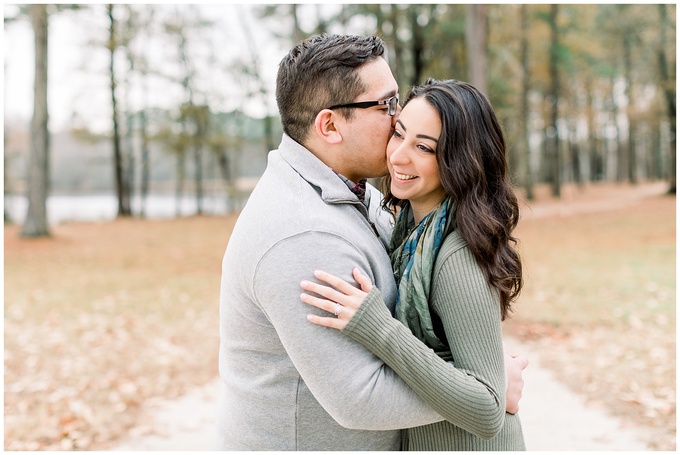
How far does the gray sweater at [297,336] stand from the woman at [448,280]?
0.06m

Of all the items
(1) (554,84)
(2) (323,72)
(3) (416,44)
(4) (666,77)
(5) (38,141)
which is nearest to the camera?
(2) (323,72)

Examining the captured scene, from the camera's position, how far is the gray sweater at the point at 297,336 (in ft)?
5.94

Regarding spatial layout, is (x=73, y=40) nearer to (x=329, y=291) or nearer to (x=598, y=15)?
(x=598, y=15)

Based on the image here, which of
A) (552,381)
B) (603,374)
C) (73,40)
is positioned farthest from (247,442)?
(73,40)

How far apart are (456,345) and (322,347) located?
431 millimetres

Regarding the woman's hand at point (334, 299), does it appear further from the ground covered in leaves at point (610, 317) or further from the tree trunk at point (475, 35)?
the tree trunk at point (475, 35)

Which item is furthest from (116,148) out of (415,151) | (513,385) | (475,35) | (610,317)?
(513,385)

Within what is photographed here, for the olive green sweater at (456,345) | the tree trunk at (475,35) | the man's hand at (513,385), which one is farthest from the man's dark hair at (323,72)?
the tree trunk at (475,35)

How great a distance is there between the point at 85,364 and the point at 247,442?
5.43 metres

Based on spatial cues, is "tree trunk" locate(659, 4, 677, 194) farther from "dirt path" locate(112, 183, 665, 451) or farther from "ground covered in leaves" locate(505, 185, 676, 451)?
"dirt path" locate(112, 183, 665, 451)

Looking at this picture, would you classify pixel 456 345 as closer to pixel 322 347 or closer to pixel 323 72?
pixel 322 347

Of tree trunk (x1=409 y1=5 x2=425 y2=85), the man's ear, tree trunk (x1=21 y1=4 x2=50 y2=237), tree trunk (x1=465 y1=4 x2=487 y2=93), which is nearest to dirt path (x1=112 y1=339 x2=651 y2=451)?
the man's ear

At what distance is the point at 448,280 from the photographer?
1.95 m

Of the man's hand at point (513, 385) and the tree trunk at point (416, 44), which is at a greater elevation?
the tree trunk at point (416, 44)
